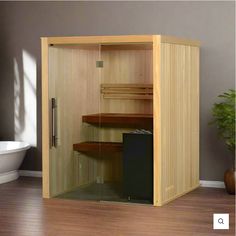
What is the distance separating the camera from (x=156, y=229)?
627 cm

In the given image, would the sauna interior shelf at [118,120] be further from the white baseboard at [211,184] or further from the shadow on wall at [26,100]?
the shadow on wall at [26,100]

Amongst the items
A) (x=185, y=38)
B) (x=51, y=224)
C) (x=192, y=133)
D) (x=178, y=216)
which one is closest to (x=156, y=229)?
(x=178, y=216)

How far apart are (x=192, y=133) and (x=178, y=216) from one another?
5.35 feet

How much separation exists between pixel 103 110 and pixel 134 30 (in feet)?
5.10

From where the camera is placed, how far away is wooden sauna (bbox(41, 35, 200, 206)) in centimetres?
739

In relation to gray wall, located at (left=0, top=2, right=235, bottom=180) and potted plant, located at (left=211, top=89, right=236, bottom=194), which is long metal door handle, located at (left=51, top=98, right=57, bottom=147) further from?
potted plant, located at (left=211, top=89, right=236, bottom=194)

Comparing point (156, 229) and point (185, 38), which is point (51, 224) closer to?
point (156, 229)

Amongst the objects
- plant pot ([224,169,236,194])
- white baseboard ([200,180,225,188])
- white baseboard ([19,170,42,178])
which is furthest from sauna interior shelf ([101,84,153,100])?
white baseboard ([19,170,42,178])

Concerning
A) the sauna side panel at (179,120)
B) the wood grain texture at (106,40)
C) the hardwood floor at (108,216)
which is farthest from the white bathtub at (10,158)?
the sauna side panel at (179,120)

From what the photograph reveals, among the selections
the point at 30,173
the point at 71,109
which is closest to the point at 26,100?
the point at 30,173

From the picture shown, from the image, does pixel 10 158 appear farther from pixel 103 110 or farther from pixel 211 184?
pixel 211 184

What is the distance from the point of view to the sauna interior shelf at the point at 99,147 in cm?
750

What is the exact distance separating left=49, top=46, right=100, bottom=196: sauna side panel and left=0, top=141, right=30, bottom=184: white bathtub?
3.45 ft

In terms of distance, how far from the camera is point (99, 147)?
298 inches
